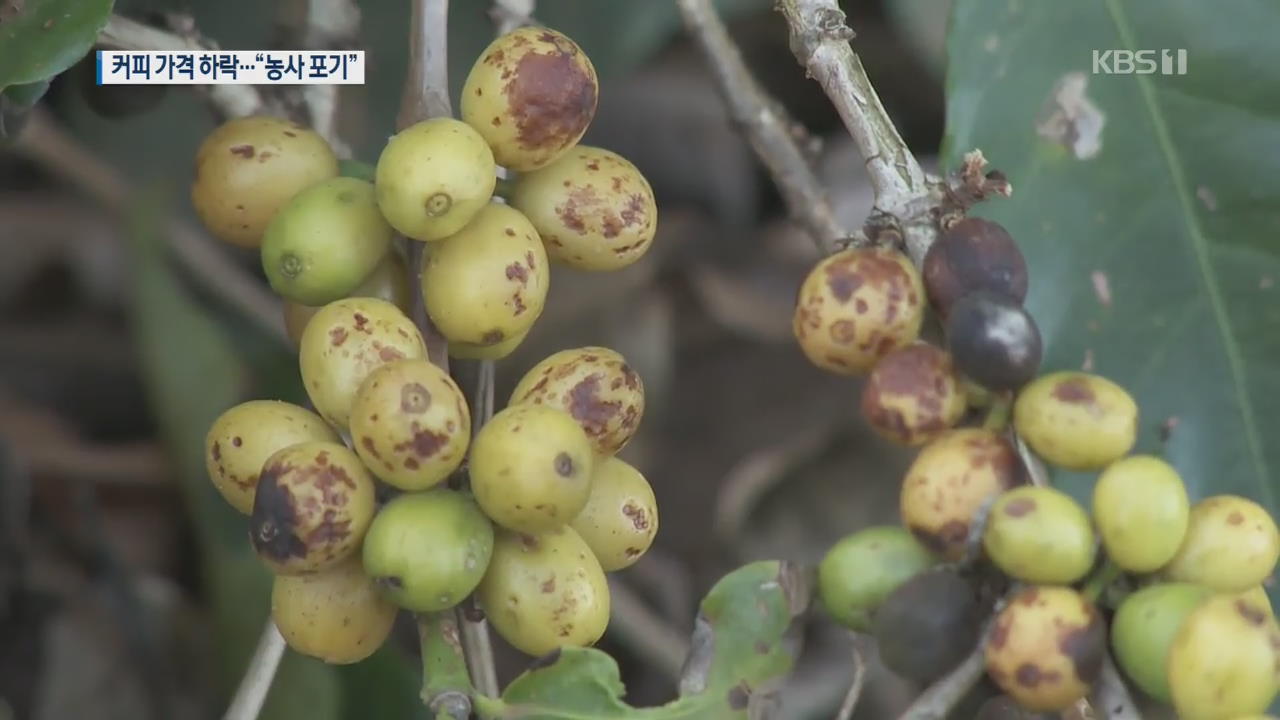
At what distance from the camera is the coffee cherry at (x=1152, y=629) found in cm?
51

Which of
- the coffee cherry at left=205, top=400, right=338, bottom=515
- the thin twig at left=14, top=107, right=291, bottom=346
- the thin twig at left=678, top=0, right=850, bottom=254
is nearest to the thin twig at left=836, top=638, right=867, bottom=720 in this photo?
the coffee cherry at left=205, top=400, right=338, bottom=515

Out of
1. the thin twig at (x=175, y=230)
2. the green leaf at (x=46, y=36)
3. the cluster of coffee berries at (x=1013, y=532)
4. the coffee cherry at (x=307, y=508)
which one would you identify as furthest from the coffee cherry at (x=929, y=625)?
the thin twig at (x=175, y=230)

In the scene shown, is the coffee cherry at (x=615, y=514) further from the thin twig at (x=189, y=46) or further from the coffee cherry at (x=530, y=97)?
the thin twig at (x=189, y=46)

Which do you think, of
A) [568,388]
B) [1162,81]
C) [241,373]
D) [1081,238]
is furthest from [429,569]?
[241,373]

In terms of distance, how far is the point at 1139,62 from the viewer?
3.10ft

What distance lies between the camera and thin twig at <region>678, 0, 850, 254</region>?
0.97 meters

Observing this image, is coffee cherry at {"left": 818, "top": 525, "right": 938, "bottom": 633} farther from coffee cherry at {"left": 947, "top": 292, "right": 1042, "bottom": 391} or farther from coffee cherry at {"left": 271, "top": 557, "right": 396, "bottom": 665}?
coffee cherry at {"left": 271, "top": 557, "right": 396, "bottom": 665}

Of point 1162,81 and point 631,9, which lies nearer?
point 1162,81

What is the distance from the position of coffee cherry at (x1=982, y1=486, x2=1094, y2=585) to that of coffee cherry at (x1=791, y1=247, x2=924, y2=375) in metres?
0.08

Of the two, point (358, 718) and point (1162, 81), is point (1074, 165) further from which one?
point (358, 718)

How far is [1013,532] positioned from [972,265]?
0.11 meters

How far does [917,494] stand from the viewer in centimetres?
56

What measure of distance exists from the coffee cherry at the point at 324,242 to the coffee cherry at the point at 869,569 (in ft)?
0.80

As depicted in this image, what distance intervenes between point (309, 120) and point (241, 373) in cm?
52
